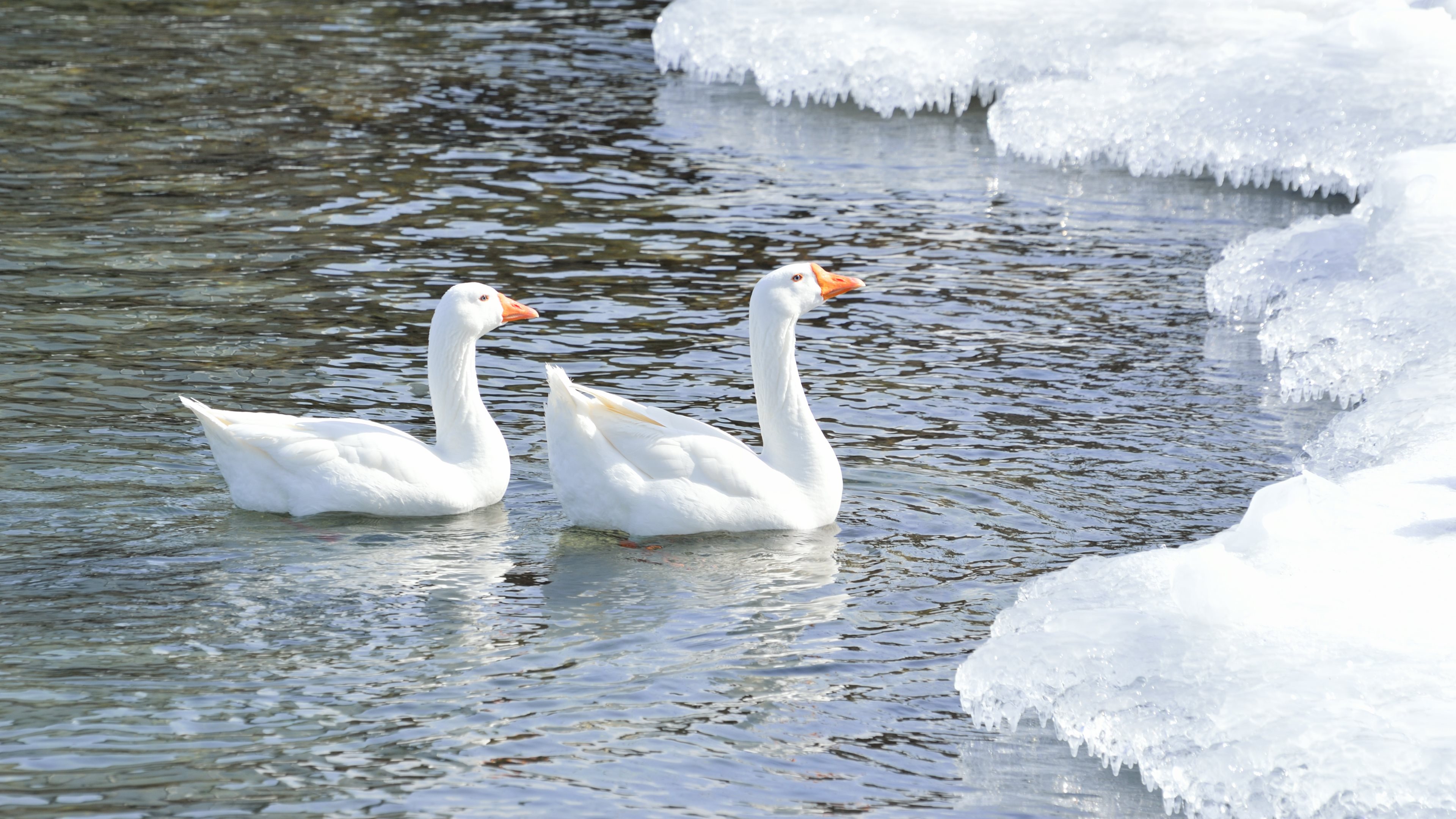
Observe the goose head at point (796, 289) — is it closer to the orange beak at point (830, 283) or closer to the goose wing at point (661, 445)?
the orange beak at point (830, 283)

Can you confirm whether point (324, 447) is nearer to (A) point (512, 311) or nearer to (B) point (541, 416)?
(A) point (512, 311)

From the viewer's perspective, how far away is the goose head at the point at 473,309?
29.4 ft

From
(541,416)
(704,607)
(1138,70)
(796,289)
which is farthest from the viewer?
(1138,70)

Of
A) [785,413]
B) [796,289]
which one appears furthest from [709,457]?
[796,289]

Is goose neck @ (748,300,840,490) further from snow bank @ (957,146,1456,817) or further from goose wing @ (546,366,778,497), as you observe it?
snow bank @ (957,146,1456,817)

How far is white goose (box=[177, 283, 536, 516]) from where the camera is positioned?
865 cm

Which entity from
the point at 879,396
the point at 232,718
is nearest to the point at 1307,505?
the point at 879,396

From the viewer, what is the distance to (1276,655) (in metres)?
6.51

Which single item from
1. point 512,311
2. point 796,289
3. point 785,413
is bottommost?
point 785,413

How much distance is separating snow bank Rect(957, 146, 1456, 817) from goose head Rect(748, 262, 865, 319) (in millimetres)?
2013

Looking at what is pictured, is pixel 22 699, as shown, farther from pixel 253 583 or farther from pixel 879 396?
pixel 879 396

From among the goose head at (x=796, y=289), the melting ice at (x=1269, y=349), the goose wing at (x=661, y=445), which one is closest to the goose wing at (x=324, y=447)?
the goose wing at (x=661, y=445)

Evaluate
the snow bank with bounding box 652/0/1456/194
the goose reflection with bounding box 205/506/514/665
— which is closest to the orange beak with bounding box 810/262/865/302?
the goose reflection with bounding box 205/506/514/665

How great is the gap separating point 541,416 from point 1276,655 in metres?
5.16
